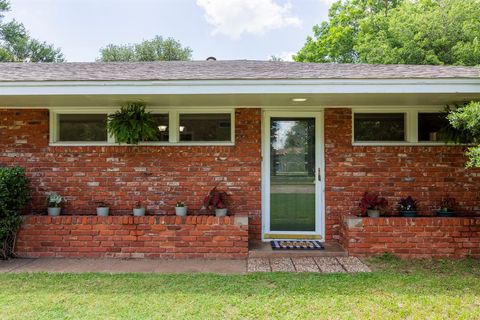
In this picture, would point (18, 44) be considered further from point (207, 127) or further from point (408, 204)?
point (408, 204)

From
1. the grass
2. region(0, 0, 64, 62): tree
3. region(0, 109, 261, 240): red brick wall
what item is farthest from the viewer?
region(0, 0, 64, 62): tree

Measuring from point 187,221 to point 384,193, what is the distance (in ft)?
10.7

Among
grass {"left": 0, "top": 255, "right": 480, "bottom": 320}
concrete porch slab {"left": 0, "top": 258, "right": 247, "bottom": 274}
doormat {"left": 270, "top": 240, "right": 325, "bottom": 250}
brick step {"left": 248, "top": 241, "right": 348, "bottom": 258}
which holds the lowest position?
concrete porch slab {"left": 0, "top": 258, "right": 247, "bottom": 274}

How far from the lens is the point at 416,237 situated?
5.04 m

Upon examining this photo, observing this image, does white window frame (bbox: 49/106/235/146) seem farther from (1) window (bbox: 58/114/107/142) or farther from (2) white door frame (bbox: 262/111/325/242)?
(2) white door frame (bbox: 262/111/325/242)

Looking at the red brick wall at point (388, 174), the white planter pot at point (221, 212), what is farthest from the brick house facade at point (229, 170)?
the white planter pot at point (221, 212)

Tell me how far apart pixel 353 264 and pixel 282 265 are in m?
0.98

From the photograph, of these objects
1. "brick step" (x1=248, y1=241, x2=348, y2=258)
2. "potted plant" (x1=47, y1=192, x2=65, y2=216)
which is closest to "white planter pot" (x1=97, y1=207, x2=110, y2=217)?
"potted plant" (x1=47, y1=192, x2=65, y2=216)

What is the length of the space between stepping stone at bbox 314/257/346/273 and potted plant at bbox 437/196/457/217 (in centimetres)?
196

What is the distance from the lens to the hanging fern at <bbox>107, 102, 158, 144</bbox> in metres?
5.27

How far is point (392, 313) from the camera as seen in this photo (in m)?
3.18

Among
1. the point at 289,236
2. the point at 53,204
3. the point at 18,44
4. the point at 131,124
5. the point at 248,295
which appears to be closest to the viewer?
the point at 248,295

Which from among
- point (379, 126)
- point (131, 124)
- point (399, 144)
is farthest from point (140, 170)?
point (399, 144)

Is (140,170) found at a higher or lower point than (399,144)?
lower
